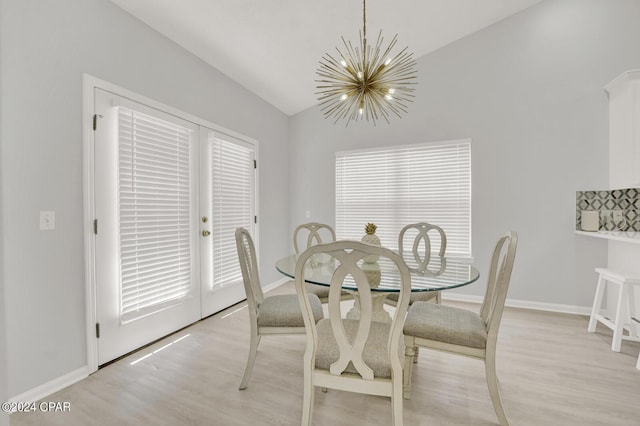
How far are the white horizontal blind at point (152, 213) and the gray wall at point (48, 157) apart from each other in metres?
0.29

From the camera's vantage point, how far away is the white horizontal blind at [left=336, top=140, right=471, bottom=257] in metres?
3.61

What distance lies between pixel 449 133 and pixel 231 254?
3.07 m

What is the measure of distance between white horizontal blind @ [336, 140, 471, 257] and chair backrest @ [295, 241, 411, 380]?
2714 millimetres

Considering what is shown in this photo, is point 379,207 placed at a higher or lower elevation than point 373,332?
higher

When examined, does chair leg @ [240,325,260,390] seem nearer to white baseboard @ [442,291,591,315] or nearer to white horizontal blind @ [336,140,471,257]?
white horizontal blind @ [336,140,471,257]

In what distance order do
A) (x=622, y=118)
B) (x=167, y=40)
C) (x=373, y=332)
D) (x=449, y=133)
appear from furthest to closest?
(x=449, y=133)
(x=622, y=118)
(x=167, y=40)
(x=373, y=332)

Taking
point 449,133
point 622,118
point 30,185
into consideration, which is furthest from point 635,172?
point 30,185

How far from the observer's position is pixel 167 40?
261 centimetres

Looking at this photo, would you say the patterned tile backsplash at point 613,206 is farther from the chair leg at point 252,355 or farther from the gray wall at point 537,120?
the chair leg at point 252,355

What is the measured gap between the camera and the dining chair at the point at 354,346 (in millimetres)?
1209

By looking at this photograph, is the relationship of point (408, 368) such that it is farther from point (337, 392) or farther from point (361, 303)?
point (361, 303)

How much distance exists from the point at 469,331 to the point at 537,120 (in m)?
2.90

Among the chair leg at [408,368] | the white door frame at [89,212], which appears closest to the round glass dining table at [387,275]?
the chair leg at [408,368]

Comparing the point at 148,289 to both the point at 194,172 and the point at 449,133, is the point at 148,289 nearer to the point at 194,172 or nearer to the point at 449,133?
the point at 194,172
